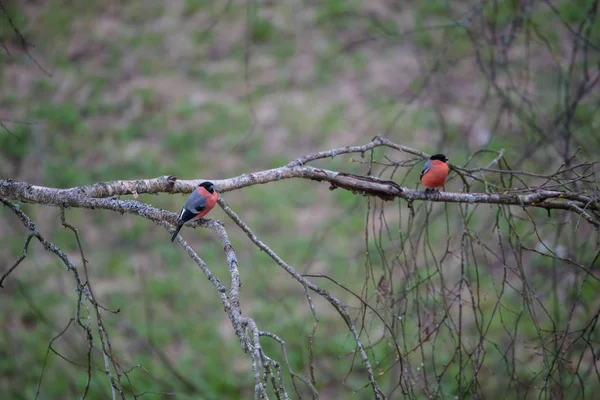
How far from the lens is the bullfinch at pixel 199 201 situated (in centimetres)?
339

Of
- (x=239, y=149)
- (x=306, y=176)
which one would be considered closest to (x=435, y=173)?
(x=306, y=176)

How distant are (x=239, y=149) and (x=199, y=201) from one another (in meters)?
5.40

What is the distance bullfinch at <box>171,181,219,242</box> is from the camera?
134 inches

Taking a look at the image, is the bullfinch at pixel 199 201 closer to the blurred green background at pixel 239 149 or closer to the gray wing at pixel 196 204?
the gray wing at pixel 196 204

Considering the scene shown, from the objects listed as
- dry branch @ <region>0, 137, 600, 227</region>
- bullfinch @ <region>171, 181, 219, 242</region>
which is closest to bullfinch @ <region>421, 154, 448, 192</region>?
dry branch @ <region>0, 137, 600, 227</region>

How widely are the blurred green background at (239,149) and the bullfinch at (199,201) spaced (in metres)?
1.62

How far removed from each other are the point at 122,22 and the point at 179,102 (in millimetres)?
2824

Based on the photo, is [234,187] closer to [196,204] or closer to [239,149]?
[196,204]

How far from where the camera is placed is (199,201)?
3680mm

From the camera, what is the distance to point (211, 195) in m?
3.59

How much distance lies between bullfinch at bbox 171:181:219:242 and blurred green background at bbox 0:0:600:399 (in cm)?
162

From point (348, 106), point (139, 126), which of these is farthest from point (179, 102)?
point (348, 106)

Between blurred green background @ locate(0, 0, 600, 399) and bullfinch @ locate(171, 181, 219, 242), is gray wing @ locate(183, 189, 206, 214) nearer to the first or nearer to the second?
bullfinch @ locate(171, 181, 219, 242)

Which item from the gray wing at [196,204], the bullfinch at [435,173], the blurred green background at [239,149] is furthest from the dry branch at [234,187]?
the blurred green background at [239,149]
